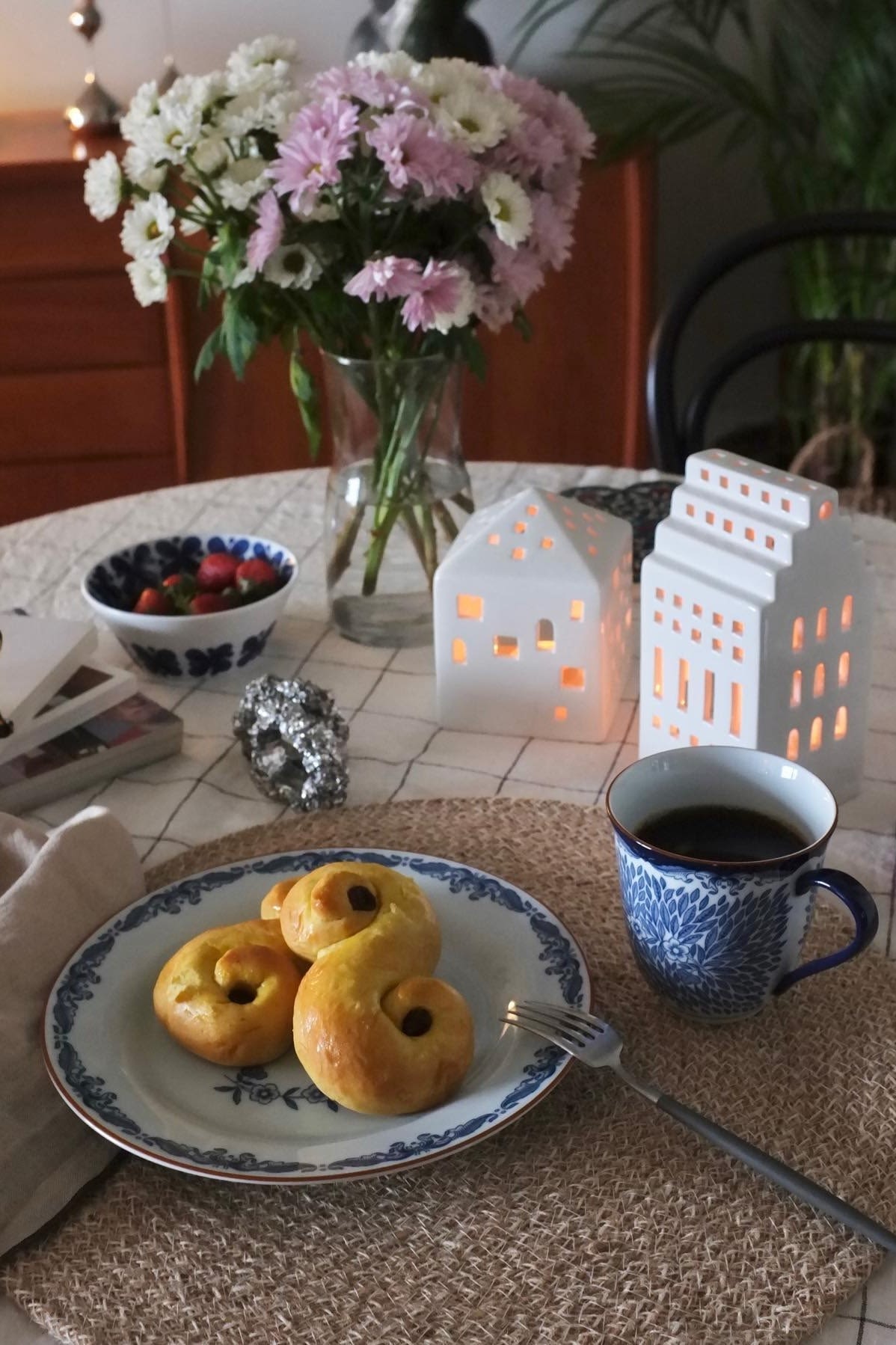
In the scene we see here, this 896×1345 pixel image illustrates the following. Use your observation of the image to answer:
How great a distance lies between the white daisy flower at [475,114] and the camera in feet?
3.17

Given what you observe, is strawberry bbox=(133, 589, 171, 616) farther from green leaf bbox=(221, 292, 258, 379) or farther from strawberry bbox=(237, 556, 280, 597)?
green leaf bbox=(221, 292, 258, 379)

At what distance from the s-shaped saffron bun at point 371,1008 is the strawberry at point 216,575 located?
1.55 feet

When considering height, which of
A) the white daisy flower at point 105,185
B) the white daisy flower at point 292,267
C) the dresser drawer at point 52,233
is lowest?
the dresser drawer at point 52,233

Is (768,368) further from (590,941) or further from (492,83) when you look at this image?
(590,941)

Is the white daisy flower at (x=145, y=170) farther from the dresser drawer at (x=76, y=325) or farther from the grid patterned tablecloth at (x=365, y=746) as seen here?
the dresser drawer at (x=76, y=325)

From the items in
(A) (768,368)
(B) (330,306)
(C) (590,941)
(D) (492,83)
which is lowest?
(A) (768,368)

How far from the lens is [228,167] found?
0.99 meters

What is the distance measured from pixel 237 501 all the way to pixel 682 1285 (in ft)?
3.17

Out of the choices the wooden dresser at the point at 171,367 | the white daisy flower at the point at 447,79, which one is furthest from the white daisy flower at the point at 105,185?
the wooden dresser at the point at 171,367

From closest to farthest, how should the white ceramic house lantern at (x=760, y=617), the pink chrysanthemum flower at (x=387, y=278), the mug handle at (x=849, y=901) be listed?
the mug handle at (x=849, y=901), the white ceramic house lantern at (x=760, y=617), the pink chrysanthemum flower at (x=387, y=278)

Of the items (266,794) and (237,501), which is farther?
(237,501)

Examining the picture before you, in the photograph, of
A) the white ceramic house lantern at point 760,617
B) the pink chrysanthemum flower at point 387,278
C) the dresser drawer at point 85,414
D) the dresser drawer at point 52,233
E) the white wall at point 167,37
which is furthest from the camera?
the white wall at point 167,37

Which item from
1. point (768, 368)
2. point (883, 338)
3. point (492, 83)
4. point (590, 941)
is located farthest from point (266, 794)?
point (768, 368)

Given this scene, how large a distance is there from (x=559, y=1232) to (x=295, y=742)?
0.40 metres
